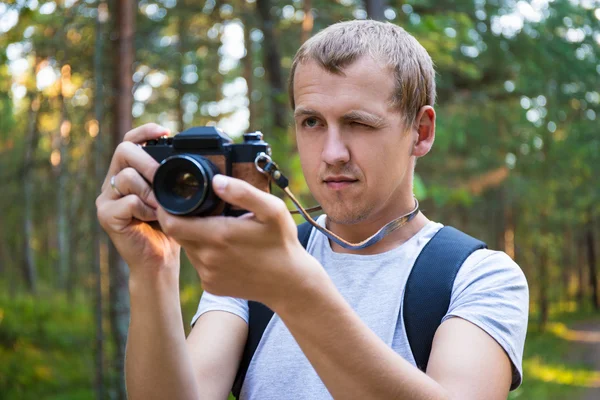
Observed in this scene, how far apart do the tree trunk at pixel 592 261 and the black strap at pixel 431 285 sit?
107 feet

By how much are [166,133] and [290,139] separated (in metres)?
5.03

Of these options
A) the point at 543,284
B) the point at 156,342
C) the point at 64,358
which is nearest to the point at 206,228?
the point at 156,342

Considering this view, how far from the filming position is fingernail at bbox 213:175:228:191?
144 cm

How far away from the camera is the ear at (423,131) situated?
2.22m

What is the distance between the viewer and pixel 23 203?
1523cm

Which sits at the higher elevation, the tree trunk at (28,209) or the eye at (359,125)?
the eye at (359,125)

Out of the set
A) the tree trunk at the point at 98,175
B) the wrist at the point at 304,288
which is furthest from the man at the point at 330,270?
the tree trunk at the point at 98,175

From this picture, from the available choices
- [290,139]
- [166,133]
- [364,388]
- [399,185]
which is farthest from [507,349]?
[290,139]

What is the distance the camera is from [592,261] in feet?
111

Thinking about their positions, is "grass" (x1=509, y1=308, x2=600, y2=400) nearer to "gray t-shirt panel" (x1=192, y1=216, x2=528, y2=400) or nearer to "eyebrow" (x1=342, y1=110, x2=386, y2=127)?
"gray t-shirt panel" (x1=192, y1=216, x2=528, y2=400)

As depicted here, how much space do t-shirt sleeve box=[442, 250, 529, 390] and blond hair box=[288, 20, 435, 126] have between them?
1.77 ft

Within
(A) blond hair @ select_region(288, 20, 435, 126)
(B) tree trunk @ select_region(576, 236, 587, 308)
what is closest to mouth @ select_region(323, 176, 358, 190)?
(A) blond hair @ select_region(288, 20, 435, 126)

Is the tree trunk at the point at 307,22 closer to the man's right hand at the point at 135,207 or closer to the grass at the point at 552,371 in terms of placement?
the man's right hand at the point at 135,207

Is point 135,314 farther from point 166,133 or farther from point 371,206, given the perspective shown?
Answer: point 371,206
